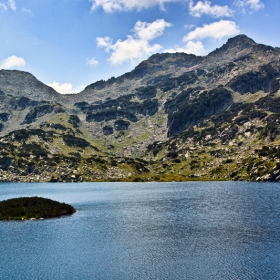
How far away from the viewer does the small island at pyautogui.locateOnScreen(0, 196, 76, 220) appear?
102625 millimetres

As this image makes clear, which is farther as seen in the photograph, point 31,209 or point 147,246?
point 31,209

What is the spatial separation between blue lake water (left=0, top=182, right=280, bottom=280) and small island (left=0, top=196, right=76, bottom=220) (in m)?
6.19

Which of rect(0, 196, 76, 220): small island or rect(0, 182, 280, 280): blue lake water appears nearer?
rect(0, 182, 280, 280): blue lake water

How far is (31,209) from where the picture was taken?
10625cm

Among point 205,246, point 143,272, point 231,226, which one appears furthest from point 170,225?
point 143,272

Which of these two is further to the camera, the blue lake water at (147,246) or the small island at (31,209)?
the small island at (31,209)

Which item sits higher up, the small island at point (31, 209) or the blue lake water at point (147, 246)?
the small island at point (31, 209)

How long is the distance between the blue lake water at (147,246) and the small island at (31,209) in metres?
6.19

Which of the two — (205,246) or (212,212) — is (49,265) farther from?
(212,212)

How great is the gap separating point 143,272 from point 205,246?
18579mm

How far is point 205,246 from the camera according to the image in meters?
65.2

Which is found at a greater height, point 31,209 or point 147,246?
point 31,209

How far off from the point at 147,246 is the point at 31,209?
5346 centimetres

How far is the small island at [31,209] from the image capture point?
337ft
